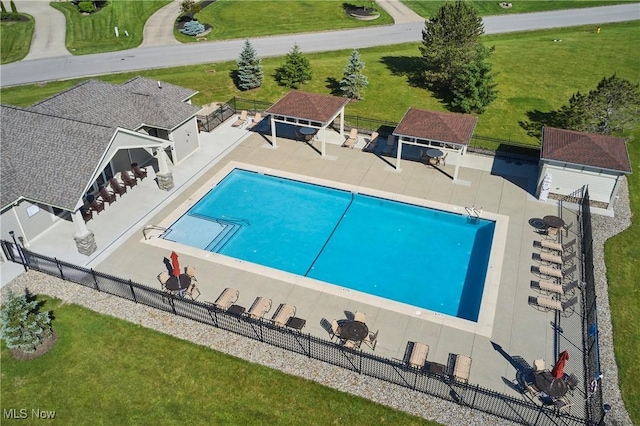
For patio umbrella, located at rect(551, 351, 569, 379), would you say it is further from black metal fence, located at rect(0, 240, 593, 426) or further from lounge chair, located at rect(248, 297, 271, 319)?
lounge chair, located at rect(248, 297, 271, 319)

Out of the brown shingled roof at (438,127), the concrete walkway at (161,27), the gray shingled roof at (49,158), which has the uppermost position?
the gray shingled roof at (49,158)

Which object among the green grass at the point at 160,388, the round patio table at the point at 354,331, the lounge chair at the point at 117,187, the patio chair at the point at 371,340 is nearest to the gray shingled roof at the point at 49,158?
the lounge chair at the point at 117,187

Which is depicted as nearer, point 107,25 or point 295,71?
point 295,71

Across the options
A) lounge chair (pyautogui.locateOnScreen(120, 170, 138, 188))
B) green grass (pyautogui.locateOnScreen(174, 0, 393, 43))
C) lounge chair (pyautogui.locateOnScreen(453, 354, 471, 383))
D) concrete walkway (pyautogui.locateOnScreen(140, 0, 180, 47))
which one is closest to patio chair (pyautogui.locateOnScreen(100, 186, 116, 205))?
lounge chair (pyautogui.locateOnScreen(120, 170, 138, 188))

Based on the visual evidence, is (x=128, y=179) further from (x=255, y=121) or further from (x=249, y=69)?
(x=249, y=69)

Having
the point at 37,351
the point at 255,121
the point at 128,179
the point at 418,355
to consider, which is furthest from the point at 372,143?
the point at 37,351

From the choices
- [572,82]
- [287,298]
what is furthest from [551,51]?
[287,298]

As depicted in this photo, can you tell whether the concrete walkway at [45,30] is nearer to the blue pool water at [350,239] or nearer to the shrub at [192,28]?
the shrub at [192,28]
